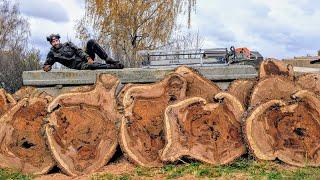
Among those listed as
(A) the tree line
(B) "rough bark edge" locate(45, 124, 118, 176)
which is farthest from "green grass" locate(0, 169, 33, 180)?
(A) the tree line

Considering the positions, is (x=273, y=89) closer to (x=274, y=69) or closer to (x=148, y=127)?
(x=274, y=69)

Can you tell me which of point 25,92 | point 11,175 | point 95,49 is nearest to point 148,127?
point 11,175

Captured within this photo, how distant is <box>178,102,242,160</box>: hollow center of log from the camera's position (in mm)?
7914

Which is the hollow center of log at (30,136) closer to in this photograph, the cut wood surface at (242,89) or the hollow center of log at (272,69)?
the cut wood surface at (242,89)

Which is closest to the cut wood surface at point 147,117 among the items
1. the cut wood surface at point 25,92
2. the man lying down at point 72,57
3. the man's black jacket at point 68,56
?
the cut wood surface at point 25,92

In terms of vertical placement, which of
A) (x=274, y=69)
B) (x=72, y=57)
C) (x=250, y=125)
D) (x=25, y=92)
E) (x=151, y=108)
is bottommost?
(x=250, y=125)

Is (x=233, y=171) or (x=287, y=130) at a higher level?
(x=287, y=130)

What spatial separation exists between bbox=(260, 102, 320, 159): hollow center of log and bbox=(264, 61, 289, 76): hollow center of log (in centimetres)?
130

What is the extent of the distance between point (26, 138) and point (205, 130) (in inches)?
109

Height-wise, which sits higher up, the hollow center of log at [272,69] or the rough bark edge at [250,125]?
the hollow center of log at [272,69]

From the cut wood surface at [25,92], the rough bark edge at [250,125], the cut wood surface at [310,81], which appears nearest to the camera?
the rough bark edge at [250,125]

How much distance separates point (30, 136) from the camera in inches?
344

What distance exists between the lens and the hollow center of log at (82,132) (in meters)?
8.22

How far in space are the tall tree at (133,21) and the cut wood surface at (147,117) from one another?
13.8 meters
